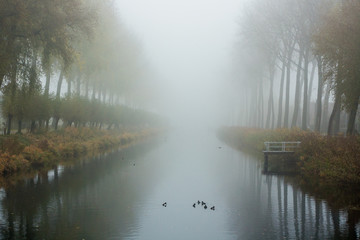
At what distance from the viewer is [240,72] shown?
186ft

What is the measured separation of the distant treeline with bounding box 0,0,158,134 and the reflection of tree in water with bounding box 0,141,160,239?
18.5ft

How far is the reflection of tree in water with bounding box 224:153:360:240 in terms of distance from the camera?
1143 centimetres

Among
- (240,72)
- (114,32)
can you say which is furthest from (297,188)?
(240,72)

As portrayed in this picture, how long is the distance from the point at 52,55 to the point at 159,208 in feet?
43.3

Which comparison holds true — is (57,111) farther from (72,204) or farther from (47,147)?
(72,204)

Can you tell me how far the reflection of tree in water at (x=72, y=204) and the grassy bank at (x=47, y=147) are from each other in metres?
1.43

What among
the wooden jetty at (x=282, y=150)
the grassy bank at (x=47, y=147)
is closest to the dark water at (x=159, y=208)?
the grassy bank at (x=47, y=147)

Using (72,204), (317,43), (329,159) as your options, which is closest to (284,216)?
(72,204)

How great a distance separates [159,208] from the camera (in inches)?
579

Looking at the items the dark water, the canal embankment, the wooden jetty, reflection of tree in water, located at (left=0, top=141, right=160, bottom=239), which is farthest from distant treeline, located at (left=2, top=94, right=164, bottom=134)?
the canal embankment

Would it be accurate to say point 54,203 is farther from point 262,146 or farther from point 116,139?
point 116,139

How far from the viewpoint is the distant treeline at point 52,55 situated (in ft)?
68.1

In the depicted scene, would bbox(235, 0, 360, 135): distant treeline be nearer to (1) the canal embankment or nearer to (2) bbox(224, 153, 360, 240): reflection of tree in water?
(1) the canal embankment

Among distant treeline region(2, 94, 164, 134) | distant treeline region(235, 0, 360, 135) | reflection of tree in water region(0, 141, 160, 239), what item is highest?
distant treeline region(235, 0, 360, 135)
